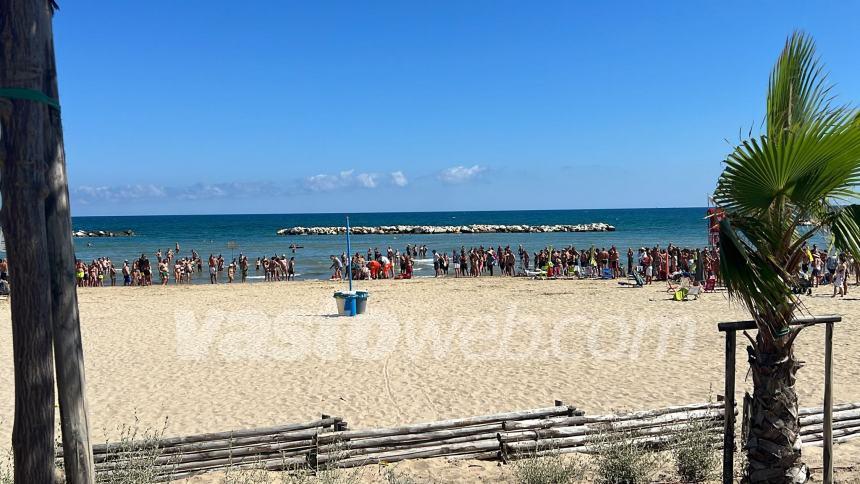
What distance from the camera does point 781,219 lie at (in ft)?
14.0

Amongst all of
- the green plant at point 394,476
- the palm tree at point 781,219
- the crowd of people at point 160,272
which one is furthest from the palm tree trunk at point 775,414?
the crowd of people at point 160,272

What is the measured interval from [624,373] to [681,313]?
705cm

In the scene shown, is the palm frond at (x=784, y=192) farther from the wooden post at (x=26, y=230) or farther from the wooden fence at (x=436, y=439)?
the wooden post at (x=26, y=230)

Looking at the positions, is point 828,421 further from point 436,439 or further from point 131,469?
point 131,469

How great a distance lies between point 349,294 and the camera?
57.4ft

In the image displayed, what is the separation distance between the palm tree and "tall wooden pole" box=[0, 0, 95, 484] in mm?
3907

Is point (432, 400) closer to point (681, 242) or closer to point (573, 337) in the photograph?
point (573, 337)

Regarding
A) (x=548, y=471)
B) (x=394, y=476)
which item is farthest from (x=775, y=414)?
(x=394, y=476)

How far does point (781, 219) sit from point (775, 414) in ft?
4.54

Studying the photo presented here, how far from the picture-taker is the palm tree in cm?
397

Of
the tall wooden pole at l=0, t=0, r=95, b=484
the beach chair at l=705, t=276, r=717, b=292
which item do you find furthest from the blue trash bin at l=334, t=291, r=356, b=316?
the tall wooden pole at l=0, t=0, r=95, b=484

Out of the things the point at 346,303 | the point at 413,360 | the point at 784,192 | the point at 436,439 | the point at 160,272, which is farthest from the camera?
the point at 160,272

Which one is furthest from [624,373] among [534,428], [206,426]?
[206,426]

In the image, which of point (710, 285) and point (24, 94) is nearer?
point (24, 94)
